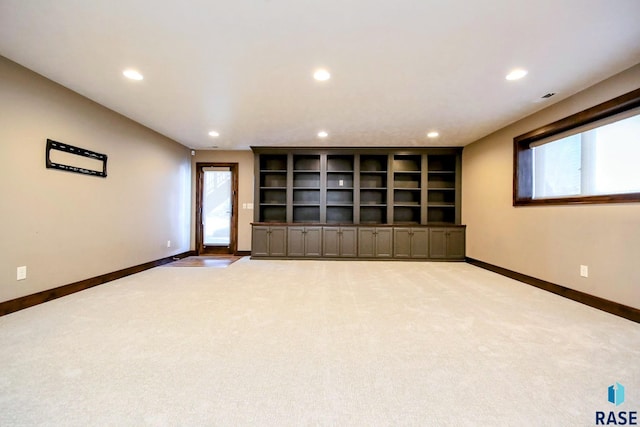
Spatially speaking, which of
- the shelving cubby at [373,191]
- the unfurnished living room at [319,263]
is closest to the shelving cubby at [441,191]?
the unfurnished living room at [319,263]

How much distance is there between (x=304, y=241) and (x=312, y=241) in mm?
174

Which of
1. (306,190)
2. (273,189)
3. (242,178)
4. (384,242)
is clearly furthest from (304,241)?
(242,178)

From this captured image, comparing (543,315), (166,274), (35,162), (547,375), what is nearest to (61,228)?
(35,162)

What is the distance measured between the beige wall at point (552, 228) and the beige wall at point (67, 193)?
611cm

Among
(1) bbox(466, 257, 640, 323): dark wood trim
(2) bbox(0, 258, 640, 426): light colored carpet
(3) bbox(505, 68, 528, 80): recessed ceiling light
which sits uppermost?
(3) bbox(505, 68, 528, 80): recessed ceiling light

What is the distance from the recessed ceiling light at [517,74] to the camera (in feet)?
8.86

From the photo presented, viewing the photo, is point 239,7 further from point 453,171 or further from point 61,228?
point 453,171

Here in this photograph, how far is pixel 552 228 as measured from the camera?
3.56 meters

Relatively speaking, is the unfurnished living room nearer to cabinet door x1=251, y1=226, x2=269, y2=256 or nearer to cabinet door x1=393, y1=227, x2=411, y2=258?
cabinet door x1=393, y1=227, x2=411, y2=258

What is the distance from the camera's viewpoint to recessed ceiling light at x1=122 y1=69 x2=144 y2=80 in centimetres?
278

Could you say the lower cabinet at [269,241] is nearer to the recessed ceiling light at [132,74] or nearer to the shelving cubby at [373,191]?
the shelving cubby at [373,191]

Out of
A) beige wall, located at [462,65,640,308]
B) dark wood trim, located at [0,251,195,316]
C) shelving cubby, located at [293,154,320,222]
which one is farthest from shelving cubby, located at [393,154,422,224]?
dark wood trim, located at [0,251,195,316]

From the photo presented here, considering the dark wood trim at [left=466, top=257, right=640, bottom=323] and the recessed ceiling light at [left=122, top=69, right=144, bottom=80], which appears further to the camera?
the recessed ceiling light at [left=122, top=69, right=144, bottom=80]

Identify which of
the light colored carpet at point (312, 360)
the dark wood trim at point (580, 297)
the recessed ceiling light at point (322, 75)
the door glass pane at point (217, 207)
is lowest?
the light colored carpet at point (312, 360)
